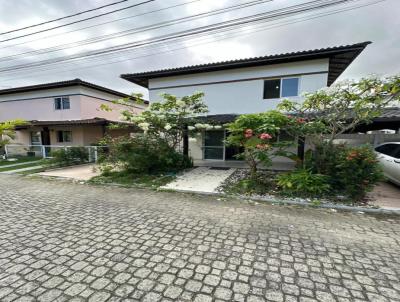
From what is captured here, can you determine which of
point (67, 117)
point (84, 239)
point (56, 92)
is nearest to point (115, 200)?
point (84, 239)

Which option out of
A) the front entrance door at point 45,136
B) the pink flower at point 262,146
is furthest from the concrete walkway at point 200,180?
the front entrance door at point 45,136

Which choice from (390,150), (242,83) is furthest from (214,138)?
(390,150)

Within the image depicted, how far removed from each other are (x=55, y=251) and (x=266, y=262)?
122 inches

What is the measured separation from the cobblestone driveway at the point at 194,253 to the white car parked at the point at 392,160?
287 centimetres

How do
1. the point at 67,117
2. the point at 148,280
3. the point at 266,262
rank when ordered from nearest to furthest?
the point at 148,280, the point at 266,262, the point at 67,117

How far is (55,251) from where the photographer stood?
3031 millimetres

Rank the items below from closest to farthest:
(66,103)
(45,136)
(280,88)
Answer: (280,88) < (66,103) < (45,136)

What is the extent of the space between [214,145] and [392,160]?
7.55 metres

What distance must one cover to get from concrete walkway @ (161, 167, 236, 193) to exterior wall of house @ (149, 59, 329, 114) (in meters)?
3.79

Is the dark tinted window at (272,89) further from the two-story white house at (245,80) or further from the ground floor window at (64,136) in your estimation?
the ground floor window at (64,136)

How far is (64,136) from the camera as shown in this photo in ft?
54.1

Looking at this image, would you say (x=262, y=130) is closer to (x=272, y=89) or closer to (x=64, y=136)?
(x=272, y=89)

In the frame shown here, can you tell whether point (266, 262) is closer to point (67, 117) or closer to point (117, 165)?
point (117, 165)

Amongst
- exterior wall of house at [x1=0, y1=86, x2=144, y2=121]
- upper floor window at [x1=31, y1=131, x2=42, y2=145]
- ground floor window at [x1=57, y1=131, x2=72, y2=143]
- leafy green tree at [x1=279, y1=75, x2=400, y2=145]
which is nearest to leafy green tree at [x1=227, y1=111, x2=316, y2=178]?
leafy green tree at [x1=279, y1=75, x2=400, y2=145]
